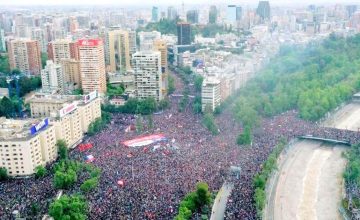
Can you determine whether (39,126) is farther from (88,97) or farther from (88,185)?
(88,97)

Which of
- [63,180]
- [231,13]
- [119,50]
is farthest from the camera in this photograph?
[231,13]

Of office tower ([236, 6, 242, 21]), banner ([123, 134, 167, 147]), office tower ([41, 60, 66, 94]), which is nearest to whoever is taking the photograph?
banner ([123, 134, 167, 147])

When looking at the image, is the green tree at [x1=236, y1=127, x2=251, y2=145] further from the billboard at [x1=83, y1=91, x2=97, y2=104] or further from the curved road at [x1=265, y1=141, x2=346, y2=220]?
the billboard at [x1=83, y1=91, x2=97, y2=104]

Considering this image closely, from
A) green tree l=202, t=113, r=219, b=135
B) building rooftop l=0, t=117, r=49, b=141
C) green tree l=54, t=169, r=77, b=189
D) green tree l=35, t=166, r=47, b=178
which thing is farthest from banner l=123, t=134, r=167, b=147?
green tree l=54, t=169, r=77, b=189

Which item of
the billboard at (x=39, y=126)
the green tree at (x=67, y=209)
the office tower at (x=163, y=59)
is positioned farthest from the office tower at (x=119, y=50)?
the green tree at (x=67, y=209)

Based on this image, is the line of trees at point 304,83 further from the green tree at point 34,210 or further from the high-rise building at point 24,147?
the green tree at point 34,210

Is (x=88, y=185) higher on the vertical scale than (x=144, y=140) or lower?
higher

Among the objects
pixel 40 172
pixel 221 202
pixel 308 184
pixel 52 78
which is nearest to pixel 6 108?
pixel 52 78
